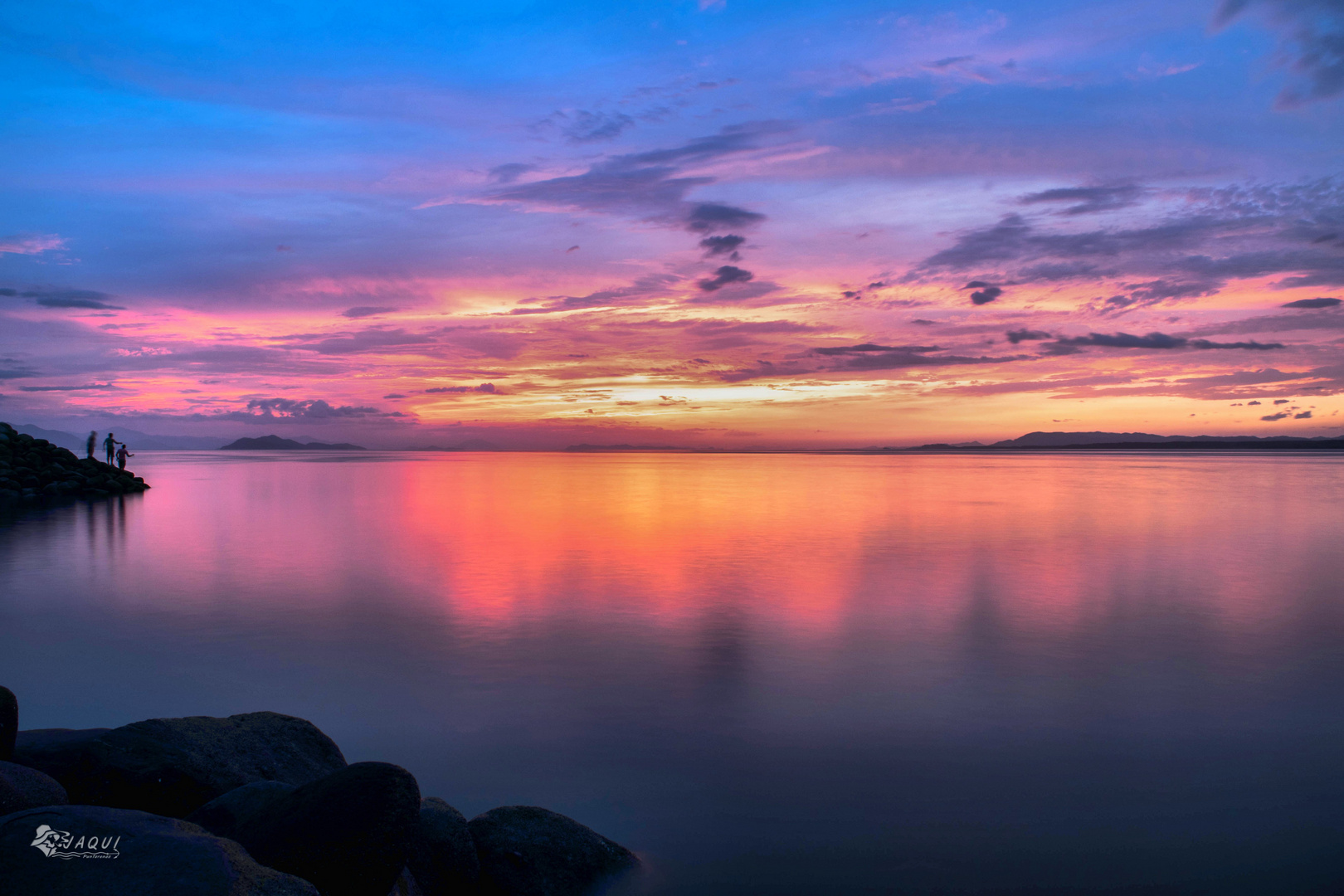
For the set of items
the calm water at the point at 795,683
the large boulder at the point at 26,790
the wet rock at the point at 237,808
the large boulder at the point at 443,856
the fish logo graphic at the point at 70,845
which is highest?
the fish logo graphic at the point at 70,845

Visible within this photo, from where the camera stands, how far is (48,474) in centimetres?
3459

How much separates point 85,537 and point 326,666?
16230mm

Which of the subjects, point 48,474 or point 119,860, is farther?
point 48,474

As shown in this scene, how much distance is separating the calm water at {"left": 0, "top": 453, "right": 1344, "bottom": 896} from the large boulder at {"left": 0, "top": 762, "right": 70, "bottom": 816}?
8.65ft

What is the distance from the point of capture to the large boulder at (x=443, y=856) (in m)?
4.37

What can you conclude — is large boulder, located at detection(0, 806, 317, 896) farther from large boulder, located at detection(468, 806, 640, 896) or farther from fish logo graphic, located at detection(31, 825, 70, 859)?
large boulder, located at detection(468, 806, 640, 896)

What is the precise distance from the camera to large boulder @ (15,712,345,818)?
15.8 ft

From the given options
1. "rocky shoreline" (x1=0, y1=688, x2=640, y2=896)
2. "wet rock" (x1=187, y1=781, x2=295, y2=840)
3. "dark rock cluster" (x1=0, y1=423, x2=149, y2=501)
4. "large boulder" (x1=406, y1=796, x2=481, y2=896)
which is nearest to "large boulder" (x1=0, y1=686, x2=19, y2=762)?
"rocky shoreline" (x1=0, y1=688, x2=640, y2=896)

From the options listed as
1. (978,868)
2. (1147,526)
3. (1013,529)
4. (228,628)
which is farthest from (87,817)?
(1147,526)

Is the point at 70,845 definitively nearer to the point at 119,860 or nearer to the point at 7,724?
the point at 119,860

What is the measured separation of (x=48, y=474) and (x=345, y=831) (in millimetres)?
40580

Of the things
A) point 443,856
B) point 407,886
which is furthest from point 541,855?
point 407,886

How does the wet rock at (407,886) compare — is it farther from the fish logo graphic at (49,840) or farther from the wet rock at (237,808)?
the fish logo graphic at (49,840)

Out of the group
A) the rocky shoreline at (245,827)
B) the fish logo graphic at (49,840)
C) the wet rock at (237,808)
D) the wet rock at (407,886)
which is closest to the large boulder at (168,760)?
the rocky shoreline at (245,827)
